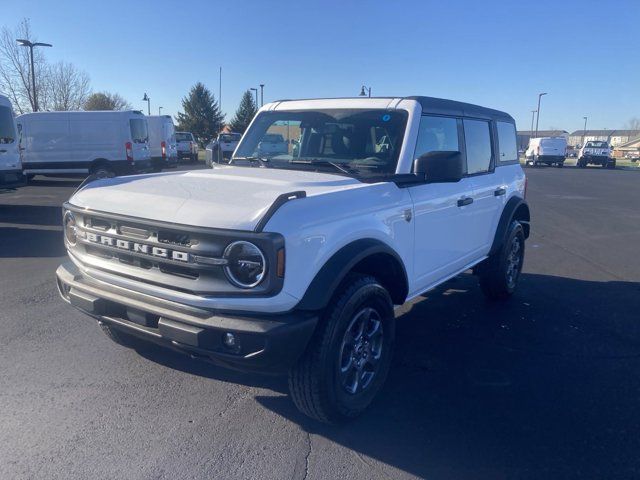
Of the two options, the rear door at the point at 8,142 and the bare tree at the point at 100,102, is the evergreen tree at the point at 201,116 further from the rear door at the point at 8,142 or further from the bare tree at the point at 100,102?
the rear door at the point at 8,142

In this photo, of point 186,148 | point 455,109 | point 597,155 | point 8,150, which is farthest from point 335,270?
point 597,155

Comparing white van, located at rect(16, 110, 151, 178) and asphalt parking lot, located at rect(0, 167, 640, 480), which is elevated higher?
white van, located at rect(16, 110, 151, 178)

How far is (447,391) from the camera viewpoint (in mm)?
3908

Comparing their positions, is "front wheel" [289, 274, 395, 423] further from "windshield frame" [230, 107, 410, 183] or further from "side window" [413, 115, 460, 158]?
"side window" [413, 115, 460, 158]

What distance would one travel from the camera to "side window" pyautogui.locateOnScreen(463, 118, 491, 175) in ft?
16.9

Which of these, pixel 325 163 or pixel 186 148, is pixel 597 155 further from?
pixel 325 163

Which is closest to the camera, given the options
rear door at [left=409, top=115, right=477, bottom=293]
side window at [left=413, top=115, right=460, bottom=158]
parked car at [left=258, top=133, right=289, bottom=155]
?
rear door at [left=409, top=115, right=477, bottom=293]

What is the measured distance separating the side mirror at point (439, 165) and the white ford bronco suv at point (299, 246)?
1 centimetres

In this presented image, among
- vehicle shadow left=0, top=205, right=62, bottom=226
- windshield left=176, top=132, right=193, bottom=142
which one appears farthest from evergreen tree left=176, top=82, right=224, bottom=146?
vehicle shadow left=0, top=205, right=62, bottom=226

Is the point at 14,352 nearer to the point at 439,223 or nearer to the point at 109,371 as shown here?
the point at 109,371

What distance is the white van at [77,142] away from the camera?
17484mm

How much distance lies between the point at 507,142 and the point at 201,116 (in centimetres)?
5493

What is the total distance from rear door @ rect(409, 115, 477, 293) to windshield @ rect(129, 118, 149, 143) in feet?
49.7

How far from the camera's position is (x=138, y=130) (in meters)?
18.4
